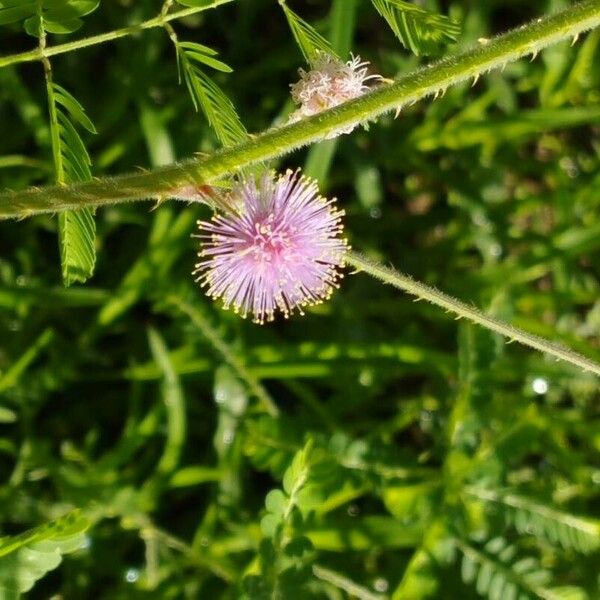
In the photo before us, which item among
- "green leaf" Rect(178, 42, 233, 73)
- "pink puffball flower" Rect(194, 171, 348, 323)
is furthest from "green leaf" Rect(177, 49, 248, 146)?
"pink puffball flower" Rect(194, 171, 348, 323)

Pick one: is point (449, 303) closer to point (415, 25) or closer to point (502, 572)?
point (415, 25)

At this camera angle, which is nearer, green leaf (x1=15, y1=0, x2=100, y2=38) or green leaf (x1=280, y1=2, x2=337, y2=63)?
green leaf (x1=15, y1=0, x2=100, y2=38)

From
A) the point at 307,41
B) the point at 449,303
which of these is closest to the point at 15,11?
the point at 307,41

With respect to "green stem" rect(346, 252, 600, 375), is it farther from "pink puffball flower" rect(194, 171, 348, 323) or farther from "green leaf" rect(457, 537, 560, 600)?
"green leaf" rect(457, 537, 560, 600)

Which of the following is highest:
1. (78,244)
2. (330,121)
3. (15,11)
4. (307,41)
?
(307,41)

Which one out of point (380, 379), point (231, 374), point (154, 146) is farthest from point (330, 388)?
point (154, 146)

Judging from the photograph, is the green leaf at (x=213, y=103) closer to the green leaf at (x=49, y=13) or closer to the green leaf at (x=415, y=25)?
the green leaf at (x=49, y=13)

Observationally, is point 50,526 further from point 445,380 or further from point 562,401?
point 562,401
